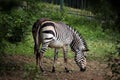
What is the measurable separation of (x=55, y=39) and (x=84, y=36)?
5962 mm

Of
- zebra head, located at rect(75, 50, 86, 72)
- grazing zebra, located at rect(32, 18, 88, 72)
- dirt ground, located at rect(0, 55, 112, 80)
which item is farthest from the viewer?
zebra head, located at rect(75, 50, 86, 72)

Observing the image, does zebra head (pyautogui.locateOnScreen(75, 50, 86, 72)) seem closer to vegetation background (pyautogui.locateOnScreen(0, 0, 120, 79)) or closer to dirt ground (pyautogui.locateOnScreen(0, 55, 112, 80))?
dirt ground (pyautogui.locateOnScreen(0, 55, 112, 80))

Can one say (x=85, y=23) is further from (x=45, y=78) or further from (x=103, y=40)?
(x=45, y=78)

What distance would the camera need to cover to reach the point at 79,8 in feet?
70.5

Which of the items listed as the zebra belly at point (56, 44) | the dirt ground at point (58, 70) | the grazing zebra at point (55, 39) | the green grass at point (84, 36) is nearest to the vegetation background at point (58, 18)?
the green grass at point (84, 36)

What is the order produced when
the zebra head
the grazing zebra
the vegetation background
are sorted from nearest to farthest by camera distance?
the vegetation background → the grazing zebra → the zebra head

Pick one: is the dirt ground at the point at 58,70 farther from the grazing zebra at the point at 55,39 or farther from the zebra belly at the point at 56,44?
the zebra belly at the point at 56,44

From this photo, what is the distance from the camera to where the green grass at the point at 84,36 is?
13729 millimetres

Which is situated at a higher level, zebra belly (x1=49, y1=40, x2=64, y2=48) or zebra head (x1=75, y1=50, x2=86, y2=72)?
zebra belly (x1=49, y1=40, x2=64, y2=48)

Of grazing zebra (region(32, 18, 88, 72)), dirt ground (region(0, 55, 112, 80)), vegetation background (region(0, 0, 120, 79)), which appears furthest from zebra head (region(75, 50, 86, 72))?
vegetation background (region(0, 0, 120, 79))

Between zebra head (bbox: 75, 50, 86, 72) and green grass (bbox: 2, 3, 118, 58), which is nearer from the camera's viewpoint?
zebra head (bbox: 75, 50, 86, 72)

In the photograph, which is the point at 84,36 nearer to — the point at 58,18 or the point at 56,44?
the point at 58,18

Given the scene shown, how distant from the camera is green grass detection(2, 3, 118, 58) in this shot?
13.7 metres

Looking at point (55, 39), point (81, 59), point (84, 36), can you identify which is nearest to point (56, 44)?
point (55, 39)
